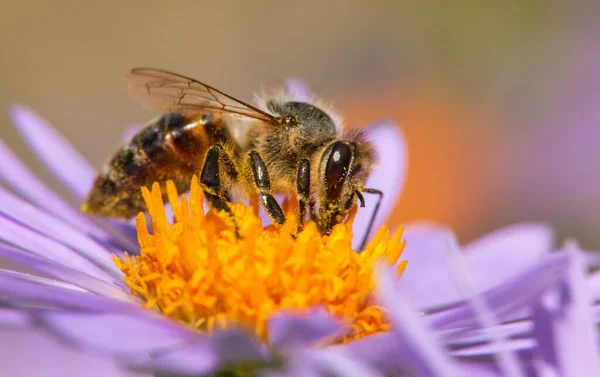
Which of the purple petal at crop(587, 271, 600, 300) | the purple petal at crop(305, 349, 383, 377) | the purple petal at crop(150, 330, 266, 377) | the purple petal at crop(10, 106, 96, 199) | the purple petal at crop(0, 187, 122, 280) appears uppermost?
the purple petal at crop(10, 106, 96, 199)

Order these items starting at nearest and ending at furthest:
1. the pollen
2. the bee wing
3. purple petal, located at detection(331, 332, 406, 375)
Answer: purple petal, located at detection(331, 332, 406, 375) < the pollen < the bee wing

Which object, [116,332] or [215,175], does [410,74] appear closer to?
[215,175]

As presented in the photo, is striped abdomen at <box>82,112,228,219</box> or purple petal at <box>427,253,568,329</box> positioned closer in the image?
purple petal at <box>427,253,568,329</box>

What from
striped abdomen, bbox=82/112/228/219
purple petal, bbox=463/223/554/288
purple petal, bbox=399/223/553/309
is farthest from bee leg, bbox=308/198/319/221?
purple petal, bbox=463/223/554/288

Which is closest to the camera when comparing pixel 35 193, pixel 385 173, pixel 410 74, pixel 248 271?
pixel 248 271

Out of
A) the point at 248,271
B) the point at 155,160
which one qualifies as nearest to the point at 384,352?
the point at 248,271

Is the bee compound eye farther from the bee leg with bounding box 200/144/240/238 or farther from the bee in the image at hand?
the bee leg with bounding box 200/144/240/238

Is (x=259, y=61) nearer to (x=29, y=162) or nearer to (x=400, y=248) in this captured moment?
(x=29, y=162)

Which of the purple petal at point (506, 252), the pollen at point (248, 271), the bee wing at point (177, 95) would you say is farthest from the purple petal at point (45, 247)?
the purple petal at point (506, 252)
